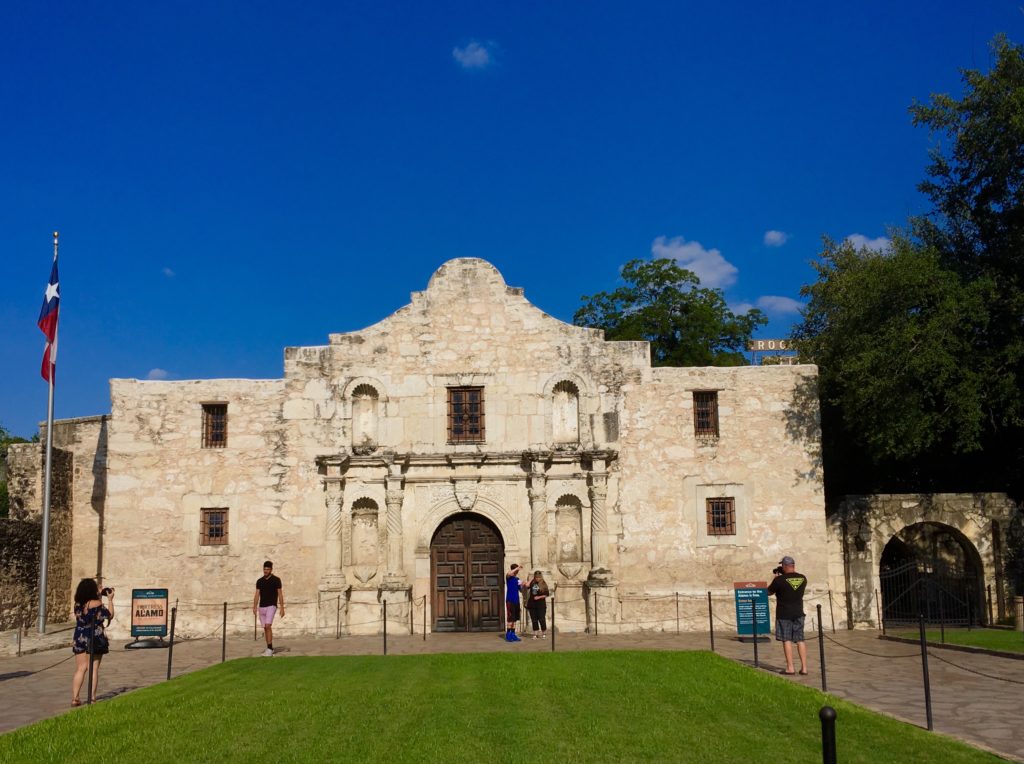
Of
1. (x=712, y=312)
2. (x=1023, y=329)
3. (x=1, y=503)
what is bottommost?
(x=1, y=503)

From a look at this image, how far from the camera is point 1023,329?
22.7 meters

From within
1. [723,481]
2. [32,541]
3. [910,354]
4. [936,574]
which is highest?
[910,354]

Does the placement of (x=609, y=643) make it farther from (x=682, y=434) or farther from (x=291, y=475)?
(x=291, y=475)

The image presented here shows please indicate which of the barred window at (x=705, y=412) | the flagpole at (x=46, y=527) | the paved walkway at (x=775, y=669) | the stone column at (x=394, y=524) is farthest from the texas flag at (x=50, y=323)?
the barred window at (x=705, y=412)

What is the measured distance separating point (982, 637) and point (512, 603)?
364 inches

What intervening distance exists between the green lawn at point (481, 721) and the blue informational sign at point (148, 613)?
20.8ft

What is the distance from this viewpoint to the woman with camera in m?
12.8

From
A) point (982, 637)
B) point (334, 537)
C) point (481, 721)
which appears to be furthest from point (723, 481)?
point (481, 721)

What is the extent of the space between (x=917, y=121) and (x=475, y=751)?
20.9m

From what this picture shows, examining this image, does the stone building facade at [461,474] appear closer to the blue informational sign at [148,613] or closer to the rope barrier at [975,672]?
the blue informational sign at [148,613]

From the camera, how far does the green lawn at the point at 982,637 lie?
17172 millimetres

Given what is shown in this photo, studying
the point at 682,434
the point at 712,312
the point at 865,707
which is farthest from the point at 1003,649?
the point at 712,312

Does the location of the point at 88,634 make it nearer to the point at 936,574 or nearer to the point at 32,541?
the point at 32,541

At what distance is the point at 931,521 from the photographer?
903 inches
